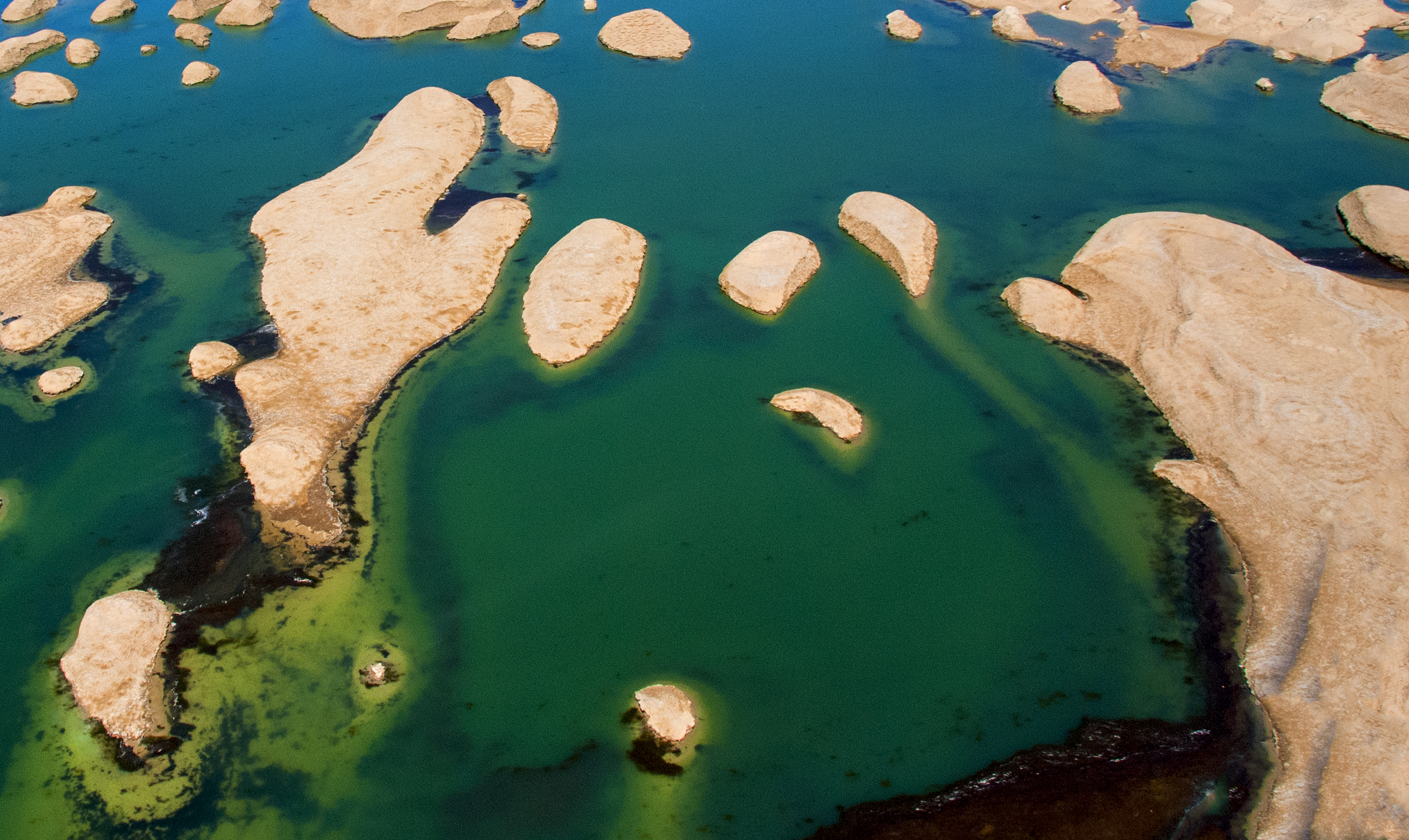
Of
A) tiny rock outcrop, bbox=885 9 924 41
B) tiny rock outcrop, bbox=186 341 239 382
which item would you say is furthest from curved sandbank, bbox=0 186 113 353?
tiny rock outcrop, bbox=885 9 924 41

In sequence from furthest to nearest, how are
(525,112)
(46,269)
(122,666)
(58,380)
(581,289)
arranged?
(525,112), (46,269), (581,289), (58,380), (122,666)

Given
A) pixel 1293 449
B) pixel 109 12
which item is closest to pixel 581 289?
pixel 1293 449

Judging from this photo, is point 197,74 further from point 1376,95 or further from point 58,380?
point 1376,95

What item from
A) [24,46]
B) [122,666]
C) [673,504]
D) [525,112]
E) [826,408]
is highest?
[525,112]

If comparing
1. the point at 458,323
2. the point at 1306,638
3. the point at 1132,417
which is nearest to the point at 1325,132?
the point at 1132,417

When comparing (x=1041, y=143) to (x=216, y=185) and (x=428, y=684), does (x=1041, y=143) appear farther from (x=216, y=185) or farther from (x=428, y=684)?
(x=216, y=185)

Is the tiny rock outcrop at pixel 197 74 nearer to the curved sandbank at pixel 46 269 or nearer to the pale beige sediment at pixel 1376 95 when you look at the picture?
the curved sandbank at pixel 46 269

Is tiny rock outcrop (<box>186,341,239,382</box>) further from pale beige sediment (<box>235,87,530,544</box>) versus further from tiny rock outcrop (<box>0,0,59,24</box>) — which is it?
tiny rock outcrop (<box>0,0,59,24</box>)
